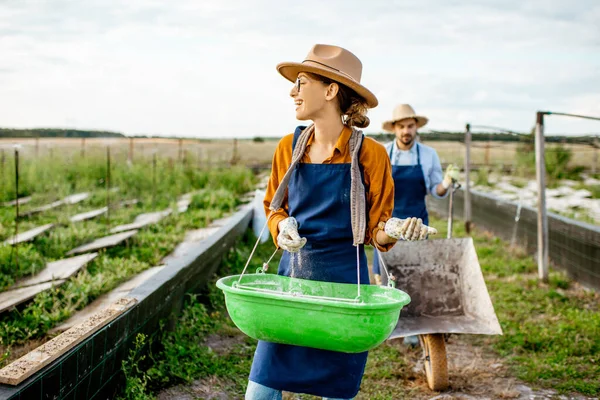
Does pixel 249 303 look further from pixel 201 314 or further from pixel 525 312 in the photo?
pixel 525 312

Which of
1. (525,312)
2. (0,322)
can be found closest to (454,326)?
(525,312)

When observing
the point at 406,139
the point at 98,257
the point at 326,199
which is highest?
the point at 406,139

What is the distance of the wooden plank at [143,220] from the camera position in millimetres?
8070

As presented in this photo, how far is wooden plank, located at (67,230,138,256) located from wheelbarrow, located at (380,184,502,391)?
3495 millimetres

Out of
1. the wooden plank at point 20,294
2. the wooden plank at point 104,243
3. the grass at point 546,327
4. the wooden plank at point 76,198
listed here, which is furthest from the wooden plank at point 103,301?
the wooden plank at point 76,198

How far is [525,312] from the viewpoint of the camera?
5.63 metres

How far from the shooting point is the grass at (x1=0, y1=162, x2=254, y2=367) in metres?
4.32

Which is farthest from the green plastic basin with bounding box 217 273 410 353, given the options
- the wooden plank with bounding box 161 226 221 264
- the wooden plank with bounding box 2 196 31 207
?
the wooden plank with bounding box 2 196 31 207

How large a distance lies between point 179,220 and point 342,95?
21.7 feet

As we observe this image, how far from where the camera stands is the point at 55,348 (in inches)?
107

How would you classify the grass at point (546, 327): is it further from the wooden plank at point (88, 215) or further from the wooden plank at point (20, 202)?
the wooden plank at point (20, 202)

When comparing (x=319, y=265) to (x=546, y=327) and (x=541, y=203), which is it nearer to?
(x=546, y=327)

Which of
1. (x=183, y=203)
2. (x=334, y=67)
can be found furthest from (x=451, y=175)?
(x=183, y=203)

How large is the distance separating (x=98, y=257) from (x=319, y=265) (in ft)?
13.9
